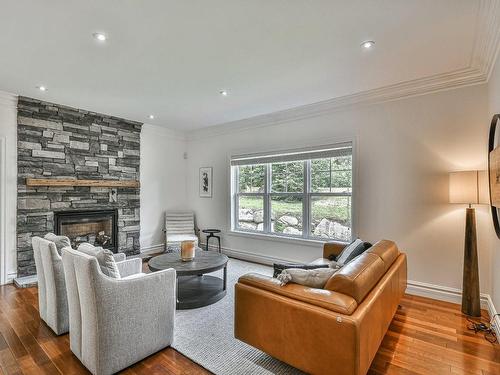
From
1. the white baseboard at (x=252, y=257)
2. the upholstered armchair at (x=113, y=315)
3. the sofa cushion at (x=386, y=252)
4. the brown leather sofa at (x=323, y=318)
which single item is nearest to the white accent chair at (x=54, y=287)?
the upholstered armchair at (x=113, y=315)

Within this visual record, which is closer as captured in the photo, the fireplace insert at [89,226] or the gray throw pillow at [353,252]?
the gray throw pillow at [353,252]

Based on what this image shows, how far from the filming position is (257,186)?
510 cm

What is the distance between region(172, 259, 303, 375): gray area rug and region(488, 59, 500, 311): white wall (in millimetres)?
2153

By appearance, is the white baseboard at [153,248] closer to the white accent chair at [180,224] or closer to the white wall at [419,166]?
the white accent chair at [180,224]

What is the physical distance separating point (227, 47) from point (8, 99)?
3484 millimetres

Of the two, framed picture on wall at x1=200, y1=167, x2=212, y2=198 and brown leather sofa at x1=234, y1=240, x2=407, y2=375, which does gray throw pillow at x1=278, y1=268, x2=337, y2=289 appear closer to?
brown leather sofa at x1=234, y1=240, x2=407, y2=375

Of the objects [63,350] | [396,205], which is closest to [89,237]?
[63,350]

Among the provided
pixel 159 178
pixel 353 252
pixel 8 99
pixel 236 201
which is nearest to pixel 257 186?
pixel 236 201

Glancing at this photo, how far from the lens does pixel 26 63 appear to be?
2.85 meters

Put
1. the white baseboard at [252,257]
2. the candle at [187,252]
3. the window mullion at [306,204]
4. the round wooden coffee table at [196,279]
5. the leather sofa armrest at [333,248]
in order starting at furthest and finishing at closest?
the white baseboard at [252,257]
the window mullion at [306,204]
the leather sofa armrest at [333,248]
the candle at [187,252]
the round wooden coffee table at [196,279]

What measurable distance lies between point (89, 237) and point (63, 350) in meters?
2.80

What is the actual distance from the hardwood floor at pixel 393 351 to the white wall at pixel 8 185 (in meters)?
1.24

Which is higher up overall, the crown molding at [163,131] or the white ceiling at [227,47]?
the white ceiling at [227,47]

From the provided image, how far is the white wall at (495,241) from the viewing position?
2475mm
